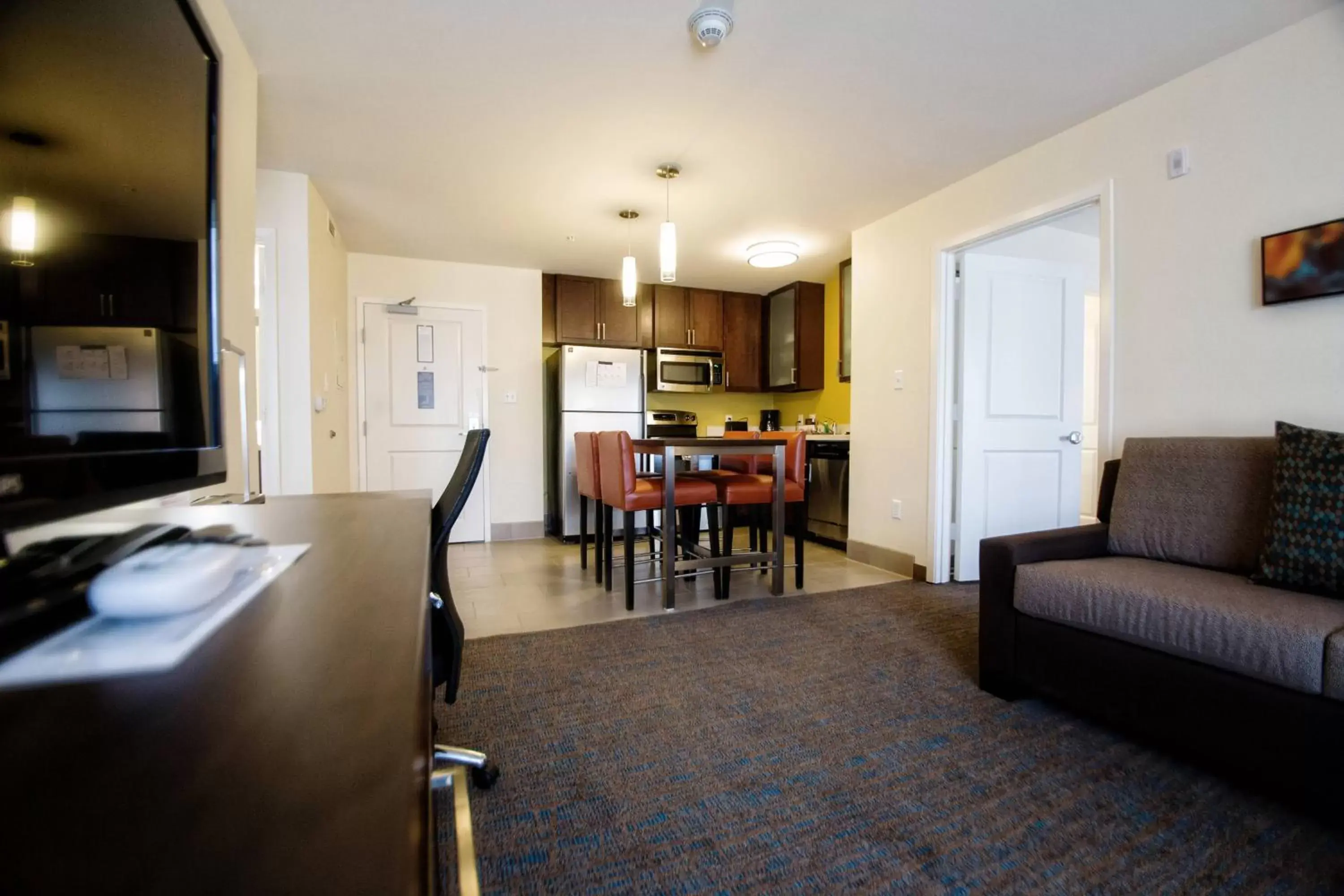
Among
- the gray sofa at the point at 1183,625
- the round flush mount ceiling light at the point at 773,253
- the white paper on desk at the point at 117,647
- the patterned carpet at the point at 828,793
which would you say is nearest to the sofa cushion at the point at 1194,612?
the gray sofa at the point at 1183,625

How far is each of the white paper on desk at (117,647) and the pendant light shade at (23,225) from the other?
0.33 metres

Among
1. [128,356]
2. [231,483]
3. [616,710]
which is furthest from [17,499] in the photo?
[231,483]

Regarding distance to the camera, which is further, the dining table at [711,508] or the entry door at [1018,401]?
the entry door at [1018,401]

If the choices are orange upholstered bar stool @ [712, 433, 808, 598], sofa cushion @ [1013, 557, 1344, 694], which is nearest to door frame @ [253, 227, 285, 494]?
orange upholstered bar stool @ [712, 433, 808, 598]

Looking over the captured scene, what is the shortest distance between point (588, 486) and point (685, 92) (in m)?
2.17

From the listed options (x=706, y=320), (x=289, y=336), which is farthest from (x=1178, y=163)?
(x=289, y=336)

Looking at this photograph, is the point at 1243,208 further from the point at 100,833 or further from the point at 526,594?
the point at 526,594

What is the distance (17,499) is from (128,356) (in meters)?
0.25

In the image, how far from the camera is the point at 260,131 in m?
2.60

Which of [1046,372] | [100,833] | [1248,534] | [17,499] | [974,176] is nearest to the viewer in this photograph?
[100,833]

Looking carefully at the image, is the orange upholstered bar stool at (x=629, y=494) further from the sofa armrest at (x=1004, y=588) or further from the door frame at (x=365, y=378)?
the door frame at (x=365, y=378)

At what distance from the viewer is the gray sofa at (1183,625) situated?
1.27m

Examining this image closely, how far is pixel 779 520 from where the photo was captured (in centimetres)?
300

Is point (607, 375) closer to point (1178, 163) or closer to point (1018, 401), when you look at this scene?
point (1018, 401)
